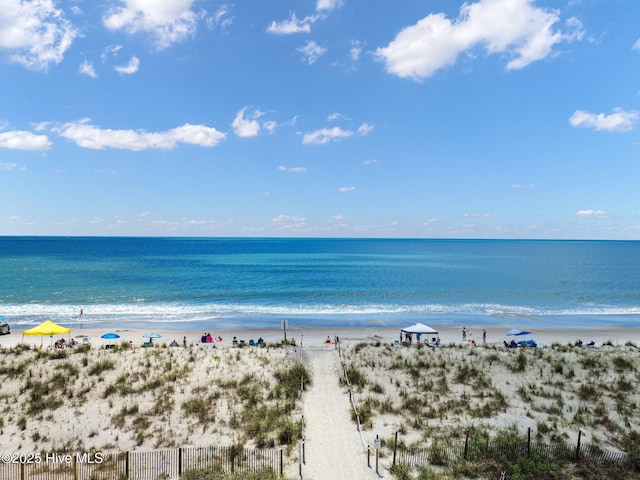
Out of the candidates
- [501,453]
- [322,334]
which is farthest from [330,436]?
[322,334]

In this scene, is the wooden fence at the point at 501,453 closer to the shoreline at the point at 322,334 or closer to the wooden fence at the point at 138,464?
the wooden fence at the point at 138,464

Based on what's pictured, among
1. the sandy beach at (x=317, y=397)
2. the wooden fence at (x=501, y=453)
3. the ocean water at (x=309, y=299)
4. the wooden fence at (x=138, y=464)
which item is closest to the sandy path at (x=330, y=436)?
the sandy beach at (x=317, y=397)

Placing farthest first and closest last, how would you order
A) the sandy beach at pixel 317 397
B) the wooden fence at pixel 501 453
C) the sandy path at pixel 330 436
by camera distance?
1. the sandy beach at pixel 317 397
2. the wooden fence at pixel 501 453
3. the sandy path at pixel 330 436

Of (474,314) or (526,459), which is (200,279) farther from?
(526,459)

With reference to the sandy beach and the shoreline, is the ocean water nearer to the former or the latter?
the shoreline

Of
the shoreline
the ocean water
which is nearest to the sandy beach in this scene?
the shoreline

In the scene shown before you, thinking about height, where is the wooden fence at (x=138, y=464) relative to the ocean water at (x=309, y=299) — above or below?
above

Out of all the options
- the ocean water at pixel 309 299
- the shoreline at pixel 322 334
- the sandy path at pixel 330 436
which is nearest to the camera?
the sandy path at pixel 330 436

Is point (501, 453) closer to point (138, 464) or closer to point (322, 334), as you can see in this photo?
point (138, 464)
